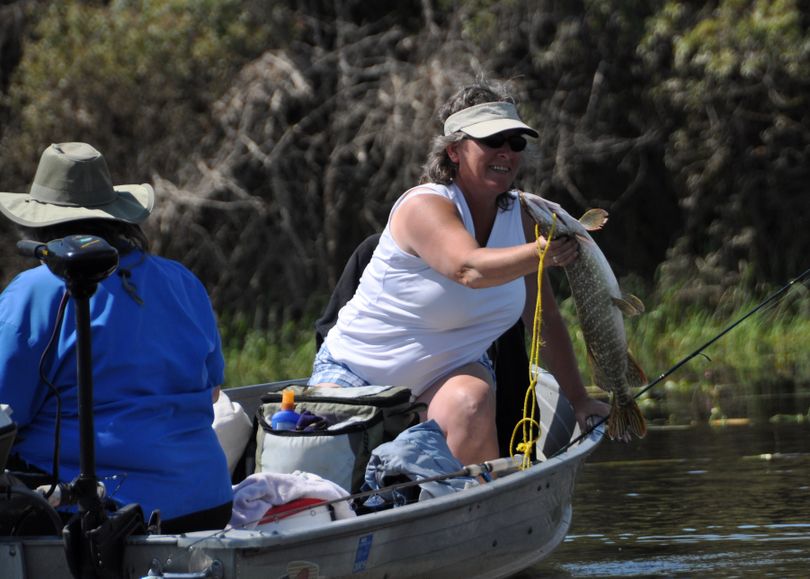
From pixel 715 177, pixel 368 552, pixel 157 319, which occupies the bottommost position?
pixel 368 552

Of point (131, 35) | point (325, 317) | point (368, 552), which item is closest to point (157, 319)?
point (368, 552)

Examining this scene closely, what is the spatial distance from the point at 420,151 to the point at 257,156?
1.38 m

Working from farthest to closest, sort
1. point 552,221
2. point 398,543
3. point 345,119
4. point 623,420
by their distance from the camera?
point 345,119, point 623,420, point 552,221, point 398,543

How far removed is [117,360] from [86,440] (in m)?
0.36

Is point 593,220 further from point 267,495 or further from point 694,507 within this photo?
point 694,507

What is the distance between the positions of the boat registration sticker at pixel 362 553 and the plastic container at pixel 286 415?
3.30ft

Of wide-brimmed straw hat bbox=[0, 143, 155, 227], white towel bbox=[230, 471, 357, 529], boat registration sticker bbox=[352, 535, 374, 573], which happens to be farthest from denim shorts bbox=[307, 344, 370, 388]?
wide-brimmed straw hat bbox=[0, 143, 155, 227]

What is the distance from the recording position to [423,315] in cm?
506

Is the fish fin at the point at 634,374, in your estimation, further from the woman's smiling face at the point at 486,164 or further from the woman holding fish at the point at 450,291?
the woman's smiling face at the point at 486,164

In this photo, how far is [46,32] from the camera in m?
13.6

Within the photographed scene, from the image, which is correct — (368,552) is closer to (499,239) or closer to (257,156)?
(499,239)

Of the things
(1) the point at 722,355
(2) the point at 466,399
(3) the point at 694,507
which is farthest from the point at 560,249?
(1) the point at 722,355

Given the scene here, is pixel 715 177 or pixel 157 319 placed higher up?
pixel 715 177

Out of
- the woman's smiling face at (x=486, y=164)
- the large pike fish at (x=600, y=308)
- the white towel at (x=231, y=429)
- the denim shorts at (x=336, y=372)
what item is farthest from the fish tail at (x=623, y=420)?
the white towel at (x=231, y=429)
